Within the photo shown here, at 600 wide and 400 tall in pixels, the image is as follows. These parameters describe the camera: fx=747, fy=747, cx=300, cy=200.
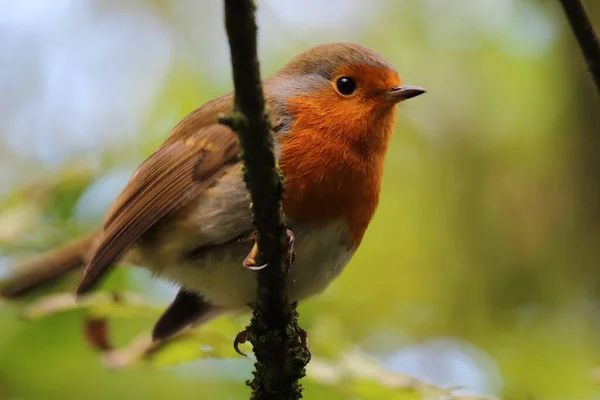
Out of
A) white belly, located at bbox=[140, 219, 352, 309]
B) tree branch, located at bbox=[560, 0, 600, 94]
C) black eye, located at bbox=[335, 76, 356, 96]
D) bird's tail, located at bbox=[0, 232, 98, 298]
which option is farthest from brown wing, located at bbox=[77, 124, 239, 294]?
tree branch, located at bbox=[560, 0, 600, 94]

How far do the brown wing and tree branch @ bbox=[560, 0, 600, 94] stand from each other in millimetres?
1580

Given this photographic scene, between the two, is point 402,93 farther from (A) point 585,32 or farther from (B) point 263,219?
(A) point 585,32

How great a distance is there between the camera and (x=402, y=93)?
3271 mm

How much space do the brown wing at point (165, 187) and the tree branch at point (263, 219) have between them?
2.58 feet

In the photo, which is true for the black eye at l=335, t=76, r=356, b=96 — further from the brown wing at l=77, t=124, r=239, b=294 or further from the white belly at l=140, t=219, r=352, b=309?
the white belly at l=140, t=219, r=352, b=309

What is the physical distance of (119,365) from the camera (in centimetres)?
285

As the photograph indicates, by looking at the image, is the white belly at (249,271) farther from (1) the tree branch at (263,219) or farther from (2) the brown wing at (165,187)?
(1) the tree branch at (263,219)

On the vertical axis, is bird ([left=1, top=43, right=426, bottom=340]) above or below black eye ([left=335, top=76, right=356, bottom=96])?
below

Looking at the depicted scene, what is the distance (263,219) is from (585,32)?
941 millimetres

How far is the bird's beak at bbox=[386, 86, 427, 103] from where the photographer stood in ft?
10.6

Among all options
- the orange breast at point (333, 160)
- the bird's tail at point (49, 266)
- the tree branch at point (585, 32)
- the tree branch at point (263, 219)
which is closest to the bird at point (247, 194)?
the orange breast at point (333, 160)

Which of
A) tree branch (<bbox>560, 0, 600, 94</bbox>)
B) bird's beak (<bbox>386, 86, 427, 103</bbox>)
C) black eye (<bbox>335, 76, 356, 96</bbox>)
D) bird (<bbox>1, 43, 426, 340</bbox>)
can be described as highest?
black eye (<bbox>335, 76, 356, 96</bbox>)

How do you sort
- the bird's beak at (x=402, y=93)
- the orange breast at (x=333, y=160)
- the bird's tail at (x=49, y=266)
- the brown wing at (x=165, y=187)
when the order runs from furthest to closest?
1. the bird's tail at (x=49, y=266)
2. the bird's beak at (x=402, y=93)
3. the brown wing at (x=165, y=187)
4. the orange breast at (x=333, y=160)

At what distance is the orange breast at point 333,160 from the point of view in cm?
280
